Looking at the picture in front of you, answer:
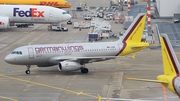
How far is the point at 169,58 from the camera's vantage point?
4203 cm

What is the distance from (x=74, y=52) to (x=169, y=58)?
101ft

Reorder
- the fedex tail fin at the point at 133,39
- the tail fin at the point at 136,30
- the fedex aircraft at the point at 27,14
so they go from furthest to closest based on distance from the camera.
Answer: the fedex aircraft at the point at 27,14 < the tail fin at the point at 136,30 < the fedex tail fin at the point at 133,39

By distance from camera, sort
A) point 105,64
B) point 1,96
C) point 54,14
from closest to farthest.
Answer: point 1,96
point 105,64
point 54,14

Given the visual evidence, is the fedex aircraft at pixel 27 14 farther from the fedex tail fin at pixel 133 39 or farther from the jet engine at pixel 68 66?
the jet engine at pixel 68 66

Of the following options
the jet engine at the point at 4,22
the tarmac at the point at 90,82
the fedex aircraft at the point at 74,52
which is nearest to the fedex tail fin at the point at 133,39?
the fedex aircraft at the point at 74,52

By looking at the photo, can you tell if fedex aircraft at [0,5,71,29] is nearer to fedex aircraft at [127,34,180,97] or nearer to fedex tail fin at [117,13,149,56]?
fedex tail fin at [117,13,149,56]

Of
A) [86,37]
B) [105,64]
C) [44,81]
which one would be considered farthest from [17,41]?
[44,81]

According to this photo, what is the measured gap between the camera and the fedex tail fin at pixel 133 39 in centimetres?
7381

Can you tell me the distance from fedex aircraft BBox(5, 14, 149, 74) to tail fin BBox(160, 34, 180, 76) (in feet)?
90.5

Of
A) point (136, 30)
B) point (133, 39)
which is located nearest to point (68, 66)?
point (133, 39)

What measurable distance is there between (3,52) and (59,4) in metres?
58.1

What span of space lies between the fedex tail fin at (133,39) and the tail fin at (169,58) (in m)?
30.6

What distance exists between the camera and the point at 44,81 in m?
66.6

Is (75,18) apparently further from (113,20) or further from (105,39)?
(105,39)
